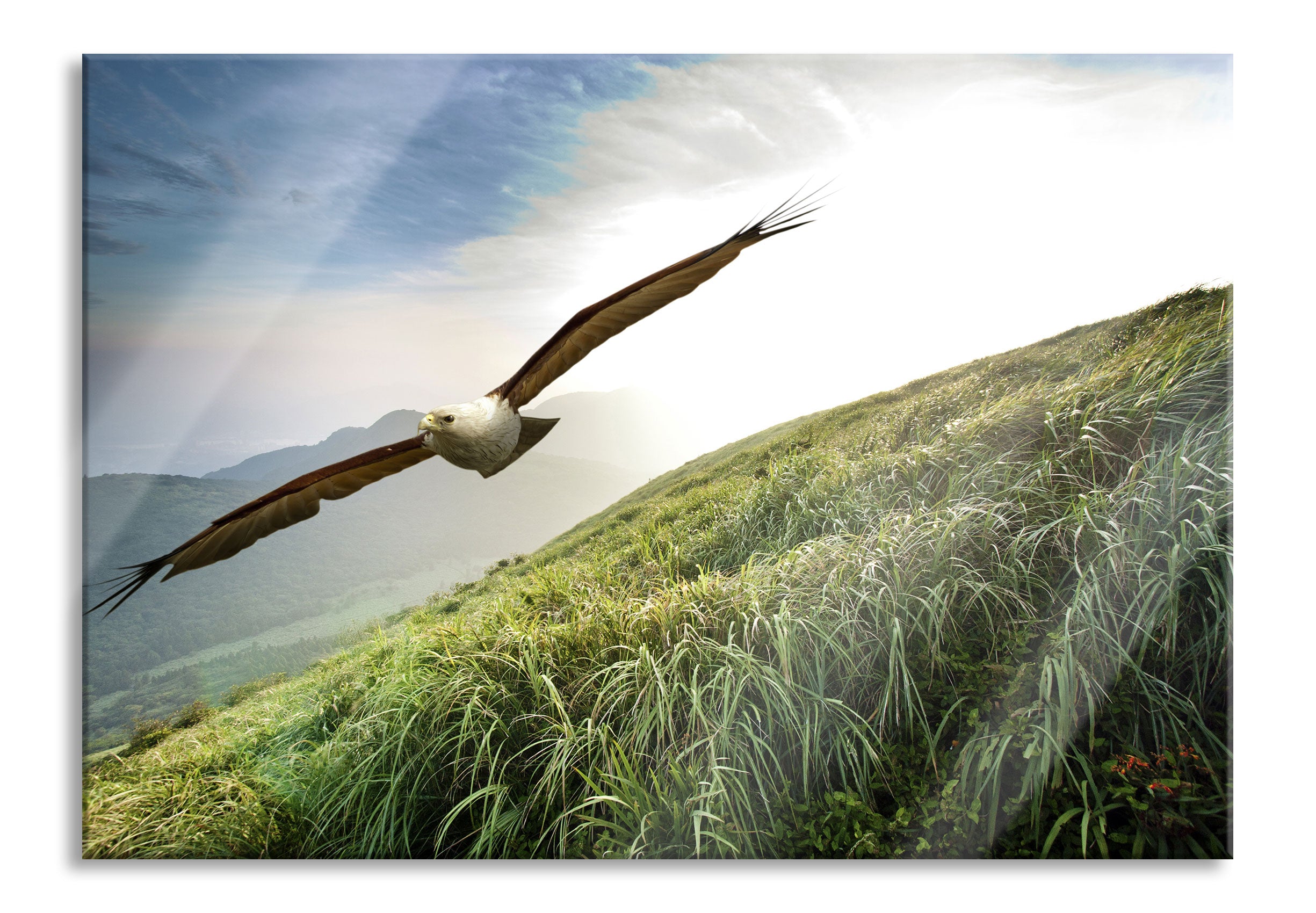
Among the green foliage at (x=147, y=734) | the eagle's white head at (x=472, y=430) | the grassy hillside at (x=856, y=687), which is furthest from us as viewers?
the green foliage at (x=147, y=734)

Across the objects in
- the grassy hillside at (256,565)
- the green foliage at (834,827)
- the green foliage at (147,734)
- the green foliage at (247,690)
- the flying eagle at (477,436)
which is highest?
the flying eagle at (477,436)

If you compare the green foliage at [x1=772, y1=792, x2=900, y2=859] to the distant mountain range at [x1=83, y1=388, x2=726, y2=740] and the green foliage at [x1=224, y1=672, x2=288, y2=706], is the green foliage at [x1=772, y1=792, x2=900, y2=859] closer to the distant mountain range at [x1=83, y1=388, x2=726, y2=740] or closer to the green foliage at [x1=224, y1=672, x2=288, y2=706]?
the distant mountain range at [x1=83, y1=388, x2=726, y2=740]

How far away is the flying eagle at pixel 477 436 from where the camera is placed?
1912 millimetres

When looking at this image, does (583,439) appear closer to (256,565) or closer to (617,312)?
(617,312)

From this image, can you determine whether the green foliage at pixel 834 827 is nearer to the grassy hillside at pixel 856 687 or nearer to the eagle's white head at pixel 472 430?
the grassy hillside at pixel 856 687

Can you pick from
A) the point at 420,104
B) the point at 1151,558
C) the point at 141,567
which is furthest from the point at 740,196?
the point at 141,567

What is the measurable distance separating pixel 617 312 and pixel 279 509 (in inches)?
46.9

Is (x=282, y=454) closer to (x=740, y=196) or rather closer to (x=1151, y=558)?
(x=740, y=196)

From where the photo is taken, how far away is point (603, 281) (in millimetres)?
2256
